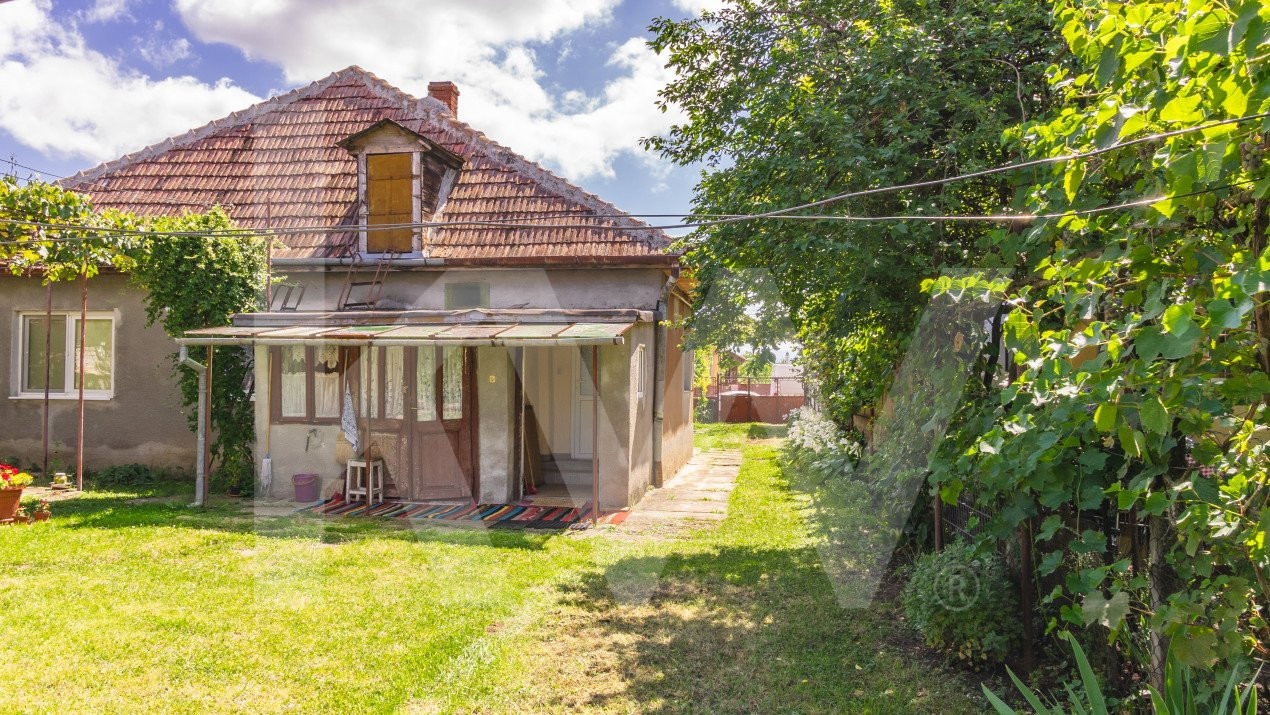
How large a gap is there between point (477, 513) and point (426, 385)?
187 centimetres

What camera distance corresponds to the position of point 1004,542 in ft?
17.5

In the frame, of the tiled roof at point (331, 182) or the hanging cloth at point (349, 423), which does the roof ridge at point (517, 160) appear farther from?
the hanging cloth at point (349, 423)

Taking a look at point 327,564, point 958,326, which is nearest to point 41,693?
point 327,564

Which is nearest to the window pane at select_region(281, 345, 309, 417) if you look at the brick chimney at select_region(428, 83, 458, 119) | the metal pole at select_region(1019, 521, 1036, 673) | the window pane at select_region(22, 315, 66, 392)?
the window pane at select_region(22, 315, 66, 392)

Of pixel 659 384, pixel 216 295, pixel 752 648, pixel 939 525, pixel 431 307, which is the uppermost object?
pixel 216 295

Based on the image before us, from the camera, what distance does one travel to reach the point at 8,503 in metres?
8.20

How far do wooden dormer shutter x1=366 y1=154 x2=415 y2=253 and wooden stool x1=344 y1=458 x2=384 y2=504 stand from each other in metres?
3.19

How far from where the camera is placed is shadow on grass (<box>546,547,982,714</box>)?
14.3ft

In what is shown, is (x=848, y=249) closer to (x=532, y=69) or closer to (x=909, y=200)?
(x=909, y=200)

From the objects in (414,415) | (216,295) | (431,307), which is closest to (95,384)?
(216,295)

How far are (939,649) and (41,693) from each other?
5.36m

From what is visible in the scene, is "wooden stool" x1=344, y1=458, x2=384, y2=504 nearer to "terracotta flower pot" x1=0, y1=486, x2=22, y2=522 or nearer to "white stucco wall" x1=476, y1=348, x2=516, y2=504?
"white stucco wall" x1=476, y1=348, x2=516, y2=504

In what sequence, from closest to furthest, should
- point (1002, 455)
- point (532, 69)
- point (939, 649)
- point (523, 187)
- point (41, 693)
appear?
point (1002, 455)
point (41, 693)
point (939, 649)
point (532, 69)
point (523, 187)

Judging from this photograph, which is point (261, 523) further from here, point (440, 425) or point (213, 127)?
point (213, 127)
